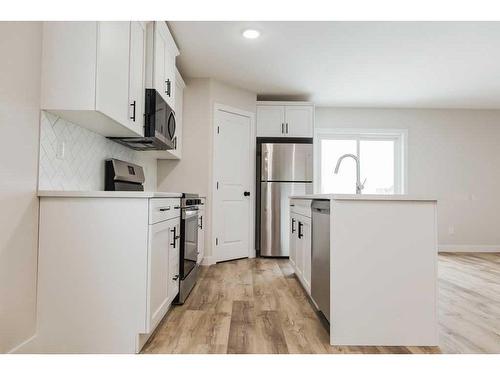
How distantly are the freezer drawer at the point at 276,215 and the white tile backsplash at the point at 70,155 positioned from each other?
2.37 metres

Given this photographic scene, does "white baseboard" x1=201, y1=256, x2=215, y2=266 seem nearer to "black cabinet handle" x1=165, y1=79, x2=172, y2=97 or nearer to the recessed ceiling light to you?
"black cabinet handle" x1=165, y1=79, x2=172, y2=97

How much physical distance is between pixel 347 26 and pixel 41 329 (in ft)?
10.4

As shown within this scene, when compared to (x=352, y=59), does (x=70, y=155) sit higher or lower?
lower

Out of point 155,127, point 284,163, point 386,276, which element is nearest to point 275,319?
point 386,276

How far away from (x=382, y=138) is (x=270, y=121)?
7.00 feet

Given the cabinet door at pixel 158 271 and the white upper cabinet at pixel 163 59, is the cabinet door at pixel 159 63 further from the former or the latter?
the cabinet door at pixel 158 271

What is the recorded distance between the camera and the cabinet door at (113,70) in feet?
6.02

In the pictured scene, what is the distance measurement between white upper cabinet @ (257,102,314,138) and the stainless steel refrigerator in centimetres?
25

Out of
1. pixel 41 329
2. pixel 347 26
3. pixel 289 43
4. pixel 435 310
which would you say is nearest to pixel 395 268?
pixel 435 310

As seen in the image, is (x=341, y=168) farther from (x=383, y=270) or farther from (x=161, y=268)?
(x=161, y=268)

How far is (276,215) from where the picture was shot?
471 cm

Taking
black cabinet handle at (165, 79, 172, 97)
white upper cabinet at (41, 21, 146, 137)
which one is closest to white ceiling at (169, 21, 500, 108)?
black cabinet handle at (165, 79, 172, 97)

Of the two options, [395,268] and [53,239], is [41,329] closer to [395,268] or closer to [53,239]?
[53,239]

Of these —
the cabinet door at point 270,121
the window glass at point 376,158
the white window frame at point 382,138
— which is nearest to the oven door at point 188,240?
the cabinet door at point 270,121
